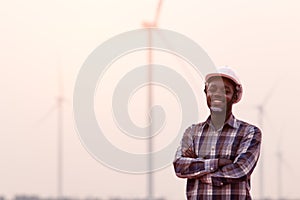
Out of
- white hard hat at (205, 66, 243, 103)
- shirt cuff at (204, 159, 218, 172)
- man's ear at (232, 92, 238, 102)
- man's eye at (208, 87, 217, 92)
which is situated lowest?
shirt cuff at (204, 159, 218, 172)

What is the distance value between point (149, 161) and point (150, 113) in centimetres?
97

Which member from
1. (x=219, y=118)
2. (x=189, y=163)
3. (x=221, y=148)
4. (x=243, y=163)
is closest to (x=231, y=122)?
(x=219, y=118)

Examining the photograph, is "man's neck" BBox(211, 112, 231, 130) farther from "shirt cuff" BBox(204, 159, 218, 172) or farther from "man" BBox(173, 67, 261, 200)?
"shirt cuff" BBox(204, 159, 218, 172)

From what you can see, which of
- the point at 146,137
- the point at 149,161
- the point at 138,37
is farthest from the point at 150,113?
the point at 138,37

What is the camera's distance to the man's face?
7.42 metres

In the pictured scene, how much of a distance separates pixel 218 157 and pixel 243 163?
19cm

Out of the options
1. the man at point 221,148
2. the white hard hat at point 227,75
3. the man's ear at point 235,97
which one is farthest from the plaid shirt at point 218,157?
the white hard hat at point 227,75

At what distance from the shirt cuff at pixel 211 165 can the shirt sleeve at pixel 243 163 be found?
0.05 m

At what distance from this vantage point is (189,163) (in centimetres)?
759

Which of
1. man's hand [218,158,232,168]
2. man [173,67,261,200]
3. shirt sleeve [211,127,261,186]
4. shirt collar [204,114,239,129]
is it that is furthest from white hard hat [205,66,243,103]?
man's hand [218,158,232,168]

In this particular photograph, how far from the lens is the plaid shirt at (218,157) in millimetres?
7402

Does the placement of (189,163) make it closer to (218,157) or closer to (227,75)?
(218,157)

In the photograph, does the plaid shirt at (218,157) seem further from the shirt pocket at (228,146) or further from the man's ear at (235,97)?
the man's ear at (235,97)

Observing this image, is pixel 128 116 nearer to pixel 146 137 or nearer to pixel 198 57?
pixel 146 137
